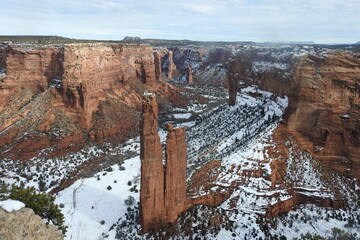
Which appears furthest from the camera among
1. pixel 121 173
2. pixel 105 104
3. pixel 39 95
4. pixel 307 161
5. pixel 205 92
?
pixel 205 92

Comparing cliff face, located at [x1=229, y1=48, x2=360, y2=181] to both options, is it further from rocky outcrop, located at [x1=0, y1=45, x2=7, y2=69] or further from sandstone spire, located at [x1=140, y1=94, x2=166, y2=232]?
Answer: rocky outcrop, located at [x1=0, y1=45, x2=7, y2=69]

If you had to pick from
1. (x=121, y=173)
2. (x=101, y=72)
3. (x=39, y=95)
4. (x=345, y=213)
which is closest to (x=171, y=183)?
(x=121, y=173)

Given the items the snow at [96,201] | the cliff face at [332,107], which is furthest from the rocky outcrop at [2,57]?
the cliff face at [332,107]

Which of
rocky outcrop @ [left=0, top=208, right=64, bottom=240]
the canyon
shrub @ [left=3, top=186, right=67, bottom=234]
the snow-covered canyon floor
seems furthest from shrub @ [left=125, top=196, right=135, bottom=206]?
rocky outcrop @ [left=0, top=208, right=64, bottom=240]

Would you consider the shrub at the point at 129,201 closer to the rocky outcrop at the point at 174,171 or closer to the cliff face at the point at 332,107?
the rocky outcrop at the point at 174,171

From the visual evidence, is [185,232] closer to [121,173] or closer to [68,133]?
[121,173]

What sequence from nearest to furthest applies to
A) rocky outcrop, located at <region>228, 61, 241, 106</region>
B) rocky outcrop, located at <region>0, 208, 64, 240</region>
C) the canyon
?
rocky outcrop, located at <region>0, 208, 64, 240</region> < the canyon < rocky outcrop, located at <region>228, 61, 241, 106</region>
